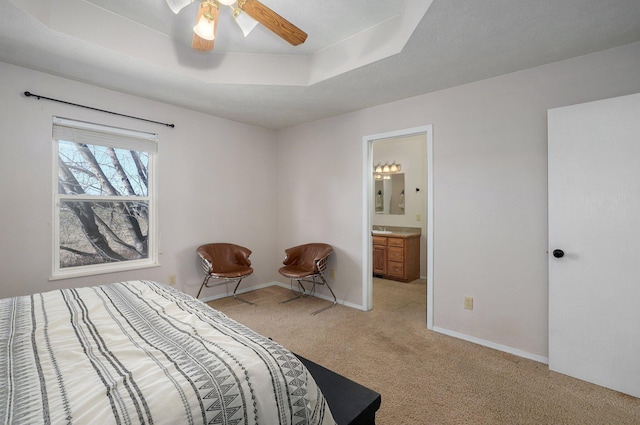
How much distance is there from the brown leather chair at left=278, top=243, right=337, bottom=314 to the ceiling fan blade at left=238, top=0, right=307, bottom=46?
247 centimetres

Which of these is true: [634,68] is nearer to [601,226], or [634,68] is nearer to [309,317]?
[601,226]

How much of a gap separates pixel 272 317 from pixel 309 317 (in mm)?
423

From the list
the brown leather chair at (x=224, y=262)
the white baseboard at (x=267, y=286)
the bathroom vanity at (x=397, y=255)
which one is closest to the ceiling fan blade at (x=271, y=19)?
the brown leather chair at (x=224, y=262)

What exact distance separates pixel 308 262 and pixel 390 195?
270 cm

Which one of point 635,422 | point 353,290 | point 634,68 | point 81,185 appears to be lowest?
point 635,422

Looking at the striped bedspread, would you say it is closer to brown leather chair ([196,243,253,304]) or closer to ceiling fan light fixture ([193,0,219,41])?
ceiling fan light fixture ([193,0,219,41])

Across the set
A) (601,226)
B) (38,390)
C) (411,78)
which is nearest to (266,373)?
(38,390)

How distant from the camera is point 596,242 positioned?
217cm

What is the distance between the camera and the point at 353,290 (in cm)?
384

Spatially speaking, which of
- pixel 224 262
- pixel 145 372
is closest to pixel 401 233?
pixel 224 262

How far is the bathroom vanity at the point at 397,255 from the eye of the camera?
4969 millimetres

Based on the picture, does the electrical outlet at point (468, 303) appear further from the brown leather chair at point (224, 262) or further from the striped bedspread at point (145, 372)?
the brown leather chair at point (224, 262)

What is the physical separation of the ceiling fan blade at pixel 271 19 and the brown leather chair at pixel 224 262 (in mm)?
2603

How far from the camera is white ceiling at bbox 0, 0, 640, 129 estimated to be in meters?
1.92
